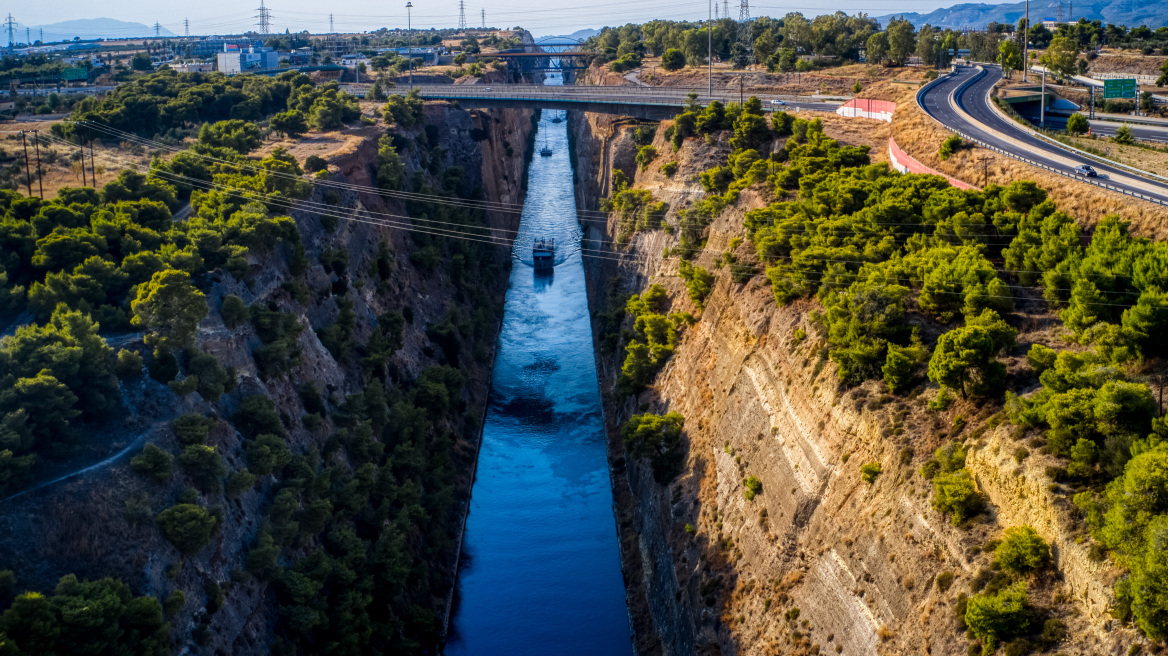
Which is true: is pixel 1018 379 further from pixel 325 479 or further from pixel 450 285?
pixel 450 285

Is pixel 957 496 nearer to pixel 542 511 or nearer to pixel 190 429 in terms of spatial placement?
pixel 190 429

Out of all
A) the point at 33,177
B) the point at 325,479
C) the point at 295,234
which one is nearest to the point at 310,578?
the point at 325,479

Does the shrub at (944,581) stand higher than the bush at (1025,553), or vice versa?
the bush at (1025,553)

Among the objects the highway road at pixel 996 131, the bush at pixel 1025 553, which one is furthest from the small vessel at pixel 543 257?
the bush at pixel 1025 553

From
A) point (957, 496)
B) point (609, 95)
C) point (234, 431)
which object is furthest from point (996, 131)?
point (234, 431)

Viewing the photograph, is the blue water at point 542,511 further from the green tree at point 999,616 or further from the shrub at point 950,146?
the shrub at point 950,146

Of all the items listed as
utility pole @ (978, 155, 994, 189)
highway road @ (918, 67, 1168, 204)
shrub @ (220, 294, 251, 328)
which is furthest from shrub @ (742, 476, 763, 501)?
A: shrub @ (220, 294, 251, 328)
